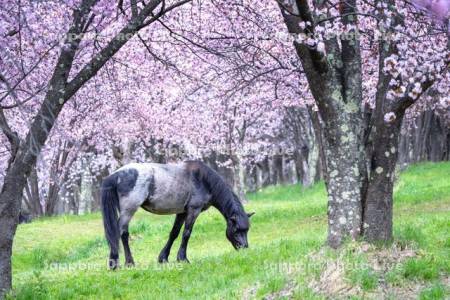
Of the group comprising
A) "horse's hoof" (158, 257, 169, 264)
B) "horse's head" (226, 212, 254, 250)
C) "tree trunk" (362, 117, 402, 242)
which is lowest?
"horse's hoof" (158, 257, 169, 264)

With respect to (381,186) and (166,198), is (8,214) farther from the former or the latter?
(381,186)

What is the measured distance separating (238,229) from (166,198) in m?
1.87

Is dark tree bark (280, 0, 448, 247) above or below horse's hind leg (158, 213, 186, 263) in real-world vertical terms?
above

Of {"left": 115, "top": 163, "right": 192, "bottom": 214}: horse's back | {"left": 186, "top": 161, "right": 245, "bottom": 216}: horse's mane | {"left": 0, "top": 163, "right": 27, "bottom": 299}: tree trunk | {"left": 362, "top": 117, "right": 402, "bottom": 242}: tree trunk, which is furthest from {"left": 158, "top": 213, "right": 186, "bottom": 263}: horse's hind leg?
{"left": 362, "top": 117, "right": 402, "bottom": 242}: tree trunk

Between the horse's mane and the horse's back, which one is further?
the horse's mane

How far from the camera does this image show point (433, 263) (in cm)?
1108

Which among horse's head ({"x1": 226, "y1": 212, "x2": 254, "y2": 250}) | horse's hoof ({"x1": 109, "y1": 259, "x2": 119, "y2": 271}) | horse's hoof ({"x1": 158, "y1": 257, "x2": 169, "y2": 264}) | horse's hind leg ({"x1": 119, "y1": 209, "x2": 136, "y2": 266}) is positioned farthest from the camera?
horse's head ({"x1": 226, "y1": 212, "x2": 254, "y2": 250})

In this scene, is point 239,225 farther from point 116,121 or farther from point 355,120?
point 116,121

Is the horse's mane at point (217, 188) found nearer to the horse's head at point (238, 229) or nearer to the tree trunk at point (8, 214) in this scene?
the horse's head at point (238, 229)

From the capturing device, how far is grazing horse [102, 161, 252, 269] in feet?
48.0

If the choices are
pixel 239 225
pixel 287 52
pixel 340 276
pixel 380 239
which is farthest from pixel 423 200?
pixel 340 276

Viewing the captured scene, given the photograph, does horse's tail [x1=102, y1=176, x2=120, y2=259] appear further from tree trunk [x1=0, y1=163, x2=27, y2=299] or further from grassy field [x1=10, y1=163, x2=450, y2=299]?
tree trunk [x1=0, y1=163, x2=27, y2=299]

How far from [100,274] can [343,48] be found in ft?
21.6

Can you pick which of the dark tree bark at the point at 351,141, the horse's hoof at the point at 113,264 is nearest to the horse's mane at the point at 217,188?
the horse's hoof at the point at 113,264
